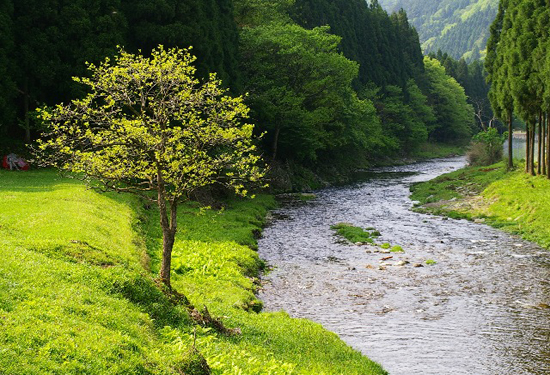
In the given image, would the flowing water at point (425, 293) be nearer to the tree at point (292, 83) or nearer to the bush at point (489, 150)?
the tree at point (292, 83)

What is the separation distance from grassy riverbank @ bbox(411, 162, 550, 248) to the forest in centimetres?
1427

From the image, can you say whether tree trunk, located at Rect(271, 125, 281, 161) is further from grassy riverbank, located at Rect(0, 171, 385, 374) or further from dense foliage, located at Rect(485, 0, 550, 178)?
grassy riverbank, located at Rect(0, 171, 385, 374)

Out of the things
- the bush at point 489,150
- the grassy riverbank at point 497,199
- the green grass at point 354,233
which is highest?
the bush at point 489,150

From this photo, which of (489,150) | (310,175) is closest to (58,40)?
(310,175)

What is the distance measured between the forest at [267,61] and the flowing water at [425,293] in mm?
16416

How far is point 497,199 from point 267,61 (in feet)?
87.0

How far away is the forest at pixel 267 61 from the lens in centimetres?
3253

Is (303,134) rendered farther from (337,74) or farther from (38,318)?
(38,318)

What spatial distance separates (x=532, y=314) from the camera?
1748 cm

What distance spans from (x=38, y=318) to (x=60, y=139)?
538cm

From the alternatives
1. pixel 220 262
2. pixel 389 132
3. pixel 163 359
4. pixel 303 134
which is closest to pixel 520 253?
pixel 220 262

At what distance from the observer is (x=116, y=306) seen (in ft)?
37.8

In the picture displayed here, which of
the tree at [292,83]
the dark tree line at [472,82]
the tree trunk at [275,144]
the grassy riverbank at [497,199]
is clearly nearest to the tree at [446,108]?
the dark tree line at [472,82]

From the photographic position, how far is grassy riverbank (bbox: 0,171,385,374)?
8992mm
